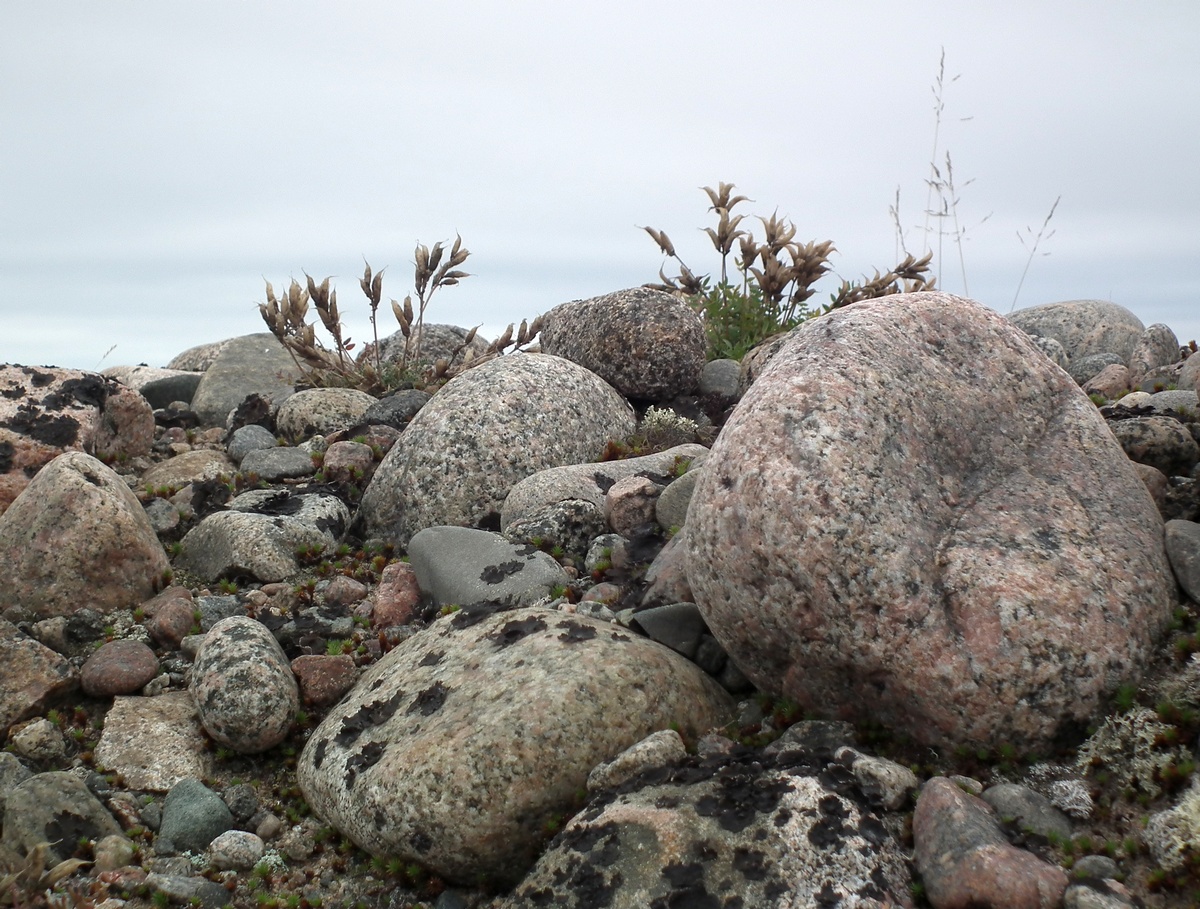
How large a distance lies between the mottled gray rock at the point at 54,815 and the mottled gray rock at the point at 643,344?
8432 millimetres

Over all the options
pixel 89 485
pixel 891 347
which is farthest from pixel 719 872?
pixel 89 485

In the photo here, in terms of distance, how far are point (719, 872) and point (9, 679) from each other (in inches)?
210

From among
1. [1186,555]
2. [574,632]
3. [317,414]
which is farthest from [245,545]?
[1186,555]

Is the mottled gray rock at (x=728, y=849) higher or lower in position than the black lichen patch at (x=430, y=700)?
lower

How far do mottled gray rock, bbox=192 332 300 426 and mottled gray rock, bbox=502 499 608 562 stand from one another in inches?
270

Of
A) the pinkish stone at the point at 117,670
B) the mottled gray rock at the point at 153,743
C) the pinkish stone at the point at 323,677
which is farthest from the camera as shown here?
the pinkish stone at the point at 117,670

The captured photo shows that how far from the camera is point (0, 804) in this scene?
638 centimetres

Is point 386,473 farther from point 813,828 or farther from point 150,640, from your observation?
point 813,828

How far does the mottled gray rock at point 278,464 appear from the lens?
11.9 meters

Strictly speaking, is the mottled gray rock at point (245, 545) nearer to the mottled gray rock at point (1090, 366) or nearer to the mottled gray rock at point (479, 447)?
the mottled gray rock at point (479, 447)

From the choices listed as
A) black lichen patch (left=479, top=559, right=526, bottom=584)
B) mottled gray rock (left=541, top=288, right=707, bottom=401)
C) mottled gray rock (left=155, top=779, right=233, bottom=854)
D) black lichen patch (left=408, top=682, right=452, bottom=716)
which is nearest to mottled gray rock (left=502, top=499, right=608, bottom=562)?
black lichen patch (left=479, top=559, right=526, bottom=584)

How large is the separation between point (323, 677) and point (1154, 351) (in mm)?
10248

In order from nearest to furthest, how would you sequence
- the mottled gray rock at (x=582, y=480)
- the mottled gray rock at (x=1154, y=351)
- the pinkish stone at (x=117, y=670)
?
1. the pinkish stone at (x=117, y=670)
2. the mottled gray rock at (x=582, y=480)
3. the mottled gray rock at (x=1154, y=351)

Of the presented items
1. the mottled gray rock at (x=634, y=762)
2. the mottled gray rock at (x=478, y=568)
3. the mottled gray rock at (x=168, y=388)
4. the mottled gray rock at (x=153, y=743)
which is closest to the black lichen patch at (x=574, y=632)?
the mottled gray rock at (x=634, y=762)
